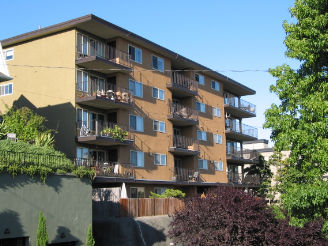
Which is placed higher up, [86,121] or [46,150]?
[86,121]

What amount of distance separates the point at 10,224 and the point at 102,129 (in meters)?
13.5

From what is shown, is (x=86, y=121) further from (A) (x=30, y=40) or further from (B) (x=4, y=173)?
(B) (x=4, y=173)

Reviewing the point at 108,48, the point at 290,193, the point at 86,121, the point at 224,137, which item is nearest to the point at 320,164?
the point at 290,193

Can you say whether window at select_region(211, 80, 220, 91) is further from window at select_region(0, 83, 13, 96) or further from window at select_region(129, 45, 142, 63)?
window at select_region(0, 83, 13, 96)

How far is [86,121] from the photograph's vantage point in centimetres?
3067

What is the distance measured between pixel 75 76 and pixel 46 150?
965 cm

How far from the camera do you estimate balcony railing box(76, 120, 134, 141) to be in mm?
30419

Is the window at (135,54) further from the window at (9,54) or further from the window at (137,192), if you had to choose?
the window at (137,192)

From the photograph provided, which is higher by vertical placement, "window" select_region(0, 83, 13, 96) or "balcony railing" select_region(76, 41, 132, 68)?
"balcony railing" select_region(76, 41, 132, 68)

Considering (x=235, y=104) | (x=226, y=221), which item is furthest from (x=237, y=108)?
(x=226, y=221)

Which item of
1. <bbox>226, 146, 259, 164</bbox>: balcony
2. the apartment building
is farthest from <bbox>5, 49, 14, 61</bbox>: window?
<bbox>226, 146, 259, 164</bbox>: balcony

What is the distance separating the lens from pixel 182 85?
40594 millimetres

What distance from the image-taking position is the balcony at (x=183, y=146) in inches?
1508

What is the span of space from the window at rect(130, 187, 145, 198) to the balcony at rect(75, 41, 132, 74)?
29.4 ft
